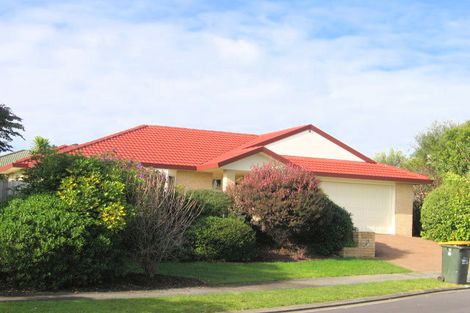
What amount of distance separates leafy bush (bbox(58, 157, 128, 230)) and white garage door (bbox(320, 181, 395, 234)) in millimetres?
13788

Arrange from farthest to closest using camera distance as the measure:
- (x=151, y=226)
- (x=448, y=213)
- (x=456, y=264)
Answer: (x=448, y=213) < (x=456, y=264) < (x=151, y=226)

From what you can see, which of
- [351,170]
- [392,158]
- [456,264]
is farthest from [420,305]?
[392,158]

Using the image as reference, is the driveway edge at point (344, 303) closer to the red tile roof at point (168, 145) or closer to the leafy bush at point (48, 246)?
the leafy bush at point (48, 246)

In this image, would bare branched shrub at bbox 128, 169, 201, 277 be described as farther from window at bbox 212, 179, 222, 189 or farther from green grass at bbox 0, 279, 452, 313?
window at bbox 212, 179, 222, 189

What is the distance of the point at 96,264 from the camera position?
39.7ft

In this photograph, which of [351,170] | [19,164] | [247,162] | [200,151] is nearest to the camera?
[19,164]

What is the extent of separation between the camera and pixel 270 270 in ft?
51.8

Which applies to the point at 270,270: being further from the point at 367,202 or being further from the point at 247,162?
the point at 367,202

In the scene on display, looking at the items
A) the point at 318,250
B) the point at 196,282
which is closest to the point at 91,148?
the point at 318,250

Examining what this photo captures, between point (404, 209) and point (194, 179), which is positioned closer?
point (194, 179)

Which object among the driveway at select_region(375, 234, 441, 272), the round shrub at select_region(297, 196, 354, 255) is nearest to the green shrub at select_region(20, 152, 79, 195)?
the round shrub at select_region(297, 196, 354, 255)

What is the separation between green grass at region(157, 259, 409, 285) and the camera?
14258mm

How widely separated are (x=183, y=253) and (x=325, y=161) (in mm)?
12236

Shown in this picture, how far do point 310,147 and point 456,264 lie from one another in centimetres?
1326
